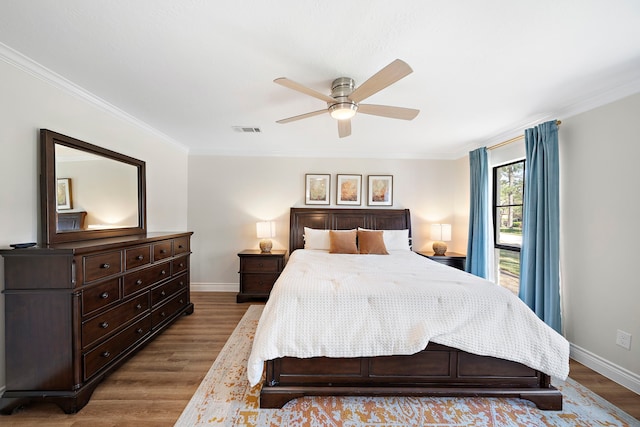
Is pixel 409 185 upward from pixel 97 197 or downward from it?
upward

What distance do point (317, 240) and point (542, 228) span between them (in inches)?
108

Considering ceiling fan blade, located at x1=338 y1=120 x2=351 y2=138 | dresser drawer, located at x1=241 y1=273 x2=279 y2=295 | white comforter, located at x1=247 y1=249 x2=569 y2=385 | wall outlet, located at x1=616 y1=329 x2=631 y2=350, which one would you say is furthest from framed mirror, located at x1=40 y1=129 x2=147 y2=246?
wall outlet, located at x1=616 y1=329 x2=631 y2=350

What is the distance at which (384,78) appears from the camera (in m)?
1.65

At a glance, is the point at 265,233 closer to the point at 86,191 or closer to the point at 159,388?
the point at 86,191

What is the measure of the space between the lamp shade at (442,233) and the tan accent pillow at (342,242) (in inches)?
55.4

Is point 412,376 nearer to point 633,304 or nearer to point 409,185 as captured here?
point 633,304

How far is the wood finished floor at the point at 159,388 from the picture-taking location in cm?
168

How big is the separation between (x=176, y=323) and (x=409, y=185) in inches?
161

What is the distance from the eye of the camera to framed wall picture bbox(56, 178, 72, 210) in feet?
6.86

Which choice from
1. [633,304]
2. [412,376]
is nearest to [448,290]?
[412,376]

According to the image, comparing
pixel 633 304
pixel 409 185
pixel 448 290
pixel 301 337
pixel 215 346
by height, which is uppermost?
pixel 409 185

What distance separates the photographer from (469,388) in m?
1.86

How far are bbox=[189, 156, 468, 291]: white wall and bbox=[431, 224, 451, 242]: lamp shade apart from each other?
1.04 ft

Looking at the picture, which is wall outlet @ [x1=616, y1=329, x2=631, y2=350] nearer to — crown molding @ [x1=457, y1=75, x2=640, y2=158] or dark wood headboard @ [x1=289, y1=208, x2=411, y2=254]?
crown molding @ [x1=457, y1=75, x2=640, y2=158]
